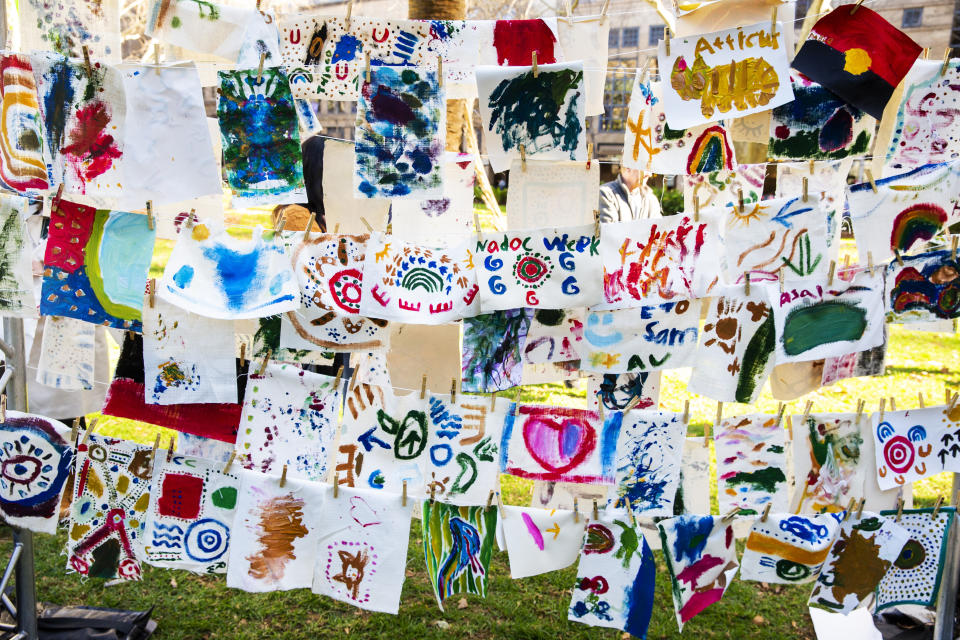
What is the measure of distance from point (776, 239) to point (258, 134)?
1469 millimetres

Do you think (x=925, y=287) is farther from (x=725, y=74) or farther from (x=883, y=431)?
(x=725, y=74)

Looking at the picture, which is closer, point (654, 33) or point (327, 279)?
point (327, 279)

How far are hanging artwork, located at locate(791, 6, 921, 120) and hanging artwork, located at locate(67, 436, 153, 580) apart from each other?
2.17 metres

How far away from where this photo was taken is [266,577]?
2.11m

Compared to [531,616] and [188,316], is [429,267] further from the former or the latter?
[531,616]

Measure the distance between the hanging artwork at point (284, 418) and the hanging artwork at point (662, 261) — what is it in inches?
33.2

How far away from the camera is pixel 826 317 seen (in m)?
2.12

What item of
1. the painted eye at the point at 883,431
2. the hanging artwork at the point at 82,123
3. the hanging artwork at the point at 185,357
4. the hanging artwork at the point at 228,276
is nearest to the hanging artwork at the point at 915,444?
the painted eye at the point at 883,431

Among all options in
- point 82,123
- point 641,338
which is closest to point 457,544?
point 641,338

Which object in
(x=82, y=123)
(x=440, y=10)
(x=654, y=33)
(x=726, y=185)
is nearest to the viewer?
(x=82, y=123)

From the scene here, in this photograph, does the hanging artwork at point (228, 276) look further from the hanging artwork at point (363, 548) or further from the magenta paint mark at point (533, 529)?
the magenta paint mark at point (533, 529)

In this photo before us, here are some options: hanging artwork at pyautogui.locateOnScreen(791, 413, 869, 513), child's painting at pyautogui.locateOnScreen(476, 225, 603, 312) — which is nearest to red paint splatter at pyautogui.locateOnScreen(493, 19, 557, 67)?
child's painting at pyautogui.locateOnScreen(476, 225, 603, 312)

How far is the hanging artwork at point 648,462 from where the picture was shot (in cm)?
214

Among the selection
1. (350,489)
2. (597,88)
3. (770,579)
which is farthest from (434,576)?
(597,88)
